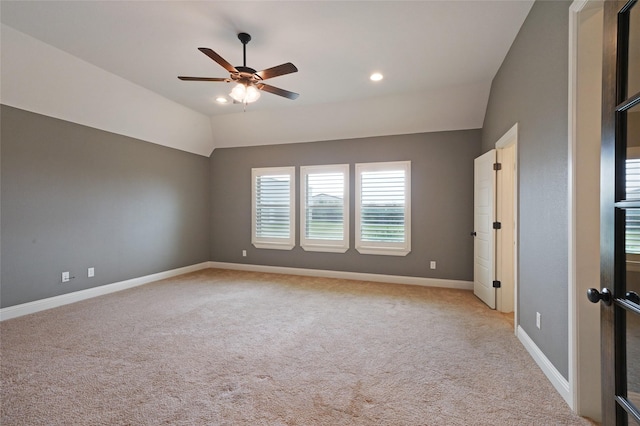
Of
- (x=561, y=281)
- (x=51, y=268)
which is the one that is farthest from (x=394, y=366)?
(x=51, y=268)

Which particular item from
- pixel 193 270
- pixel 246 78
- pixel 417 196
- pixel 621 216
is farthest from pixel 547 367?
pixel 193 270

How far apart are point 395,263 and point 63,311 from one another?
16.2 ft

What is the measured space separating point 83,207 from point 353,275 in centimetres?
450

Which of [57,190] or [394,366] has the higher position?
[57,190]

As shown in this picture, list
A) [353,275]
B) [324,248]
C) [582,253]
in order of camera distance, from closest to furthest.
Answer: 1. [582,253]
2. [353,275]
3. [324,248]

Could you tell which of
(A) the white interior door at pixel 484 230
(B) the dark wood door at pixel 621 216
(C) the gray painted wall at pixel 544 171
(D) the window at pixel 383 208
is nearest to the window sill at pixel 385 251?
(D) the window at pixel 383 208

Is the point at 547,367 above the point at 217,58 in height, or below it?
below

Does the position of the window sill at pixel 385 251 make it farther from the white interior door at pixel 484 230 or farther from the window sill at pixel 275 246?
the window sill at pixel 275 246

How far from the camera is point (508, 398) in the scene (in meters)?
2.03

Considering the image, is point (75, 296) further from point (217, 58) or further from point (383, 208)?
point (383, 208)

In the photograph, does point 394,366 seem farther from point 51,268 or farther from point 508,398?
point 51,268

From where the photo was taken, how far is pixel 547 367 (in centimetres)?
226

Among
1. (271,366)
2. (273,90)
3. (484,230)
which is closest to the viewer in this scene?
(271,366)

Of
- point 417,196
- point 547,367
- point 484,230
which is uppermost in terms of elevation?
point 417,196
